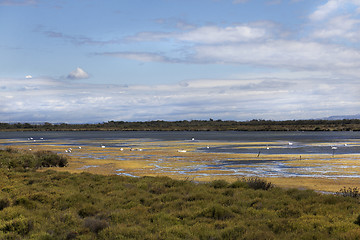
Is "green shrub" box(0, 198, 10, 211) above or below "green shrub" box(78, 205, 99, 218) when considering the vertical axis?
above

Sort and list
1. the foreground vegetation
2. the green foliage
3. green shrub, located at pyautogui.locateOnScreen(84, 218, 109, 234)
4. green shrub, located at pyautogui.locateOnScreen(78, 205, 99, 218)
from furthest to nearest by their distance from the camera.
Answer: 1. the green foliage
2. green shrub, located at pyautogui.locateOnScreen(78, 205, 99, 218)
3. green shrub, located at pyautogui.locateOnScreen(84, 218, 109, 234)
4. the foreground vegetation

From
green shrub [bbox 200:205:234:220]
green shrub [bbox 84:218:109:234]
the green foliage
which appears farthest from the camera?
the green foliage

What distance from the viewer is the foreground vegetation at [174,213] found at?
895 cm

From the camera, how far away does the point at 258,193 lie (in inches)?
547

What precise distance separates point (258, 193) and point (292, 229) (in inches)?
182

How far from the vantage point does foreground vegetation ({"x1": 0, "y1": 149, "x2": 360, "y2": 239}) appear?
8953mm

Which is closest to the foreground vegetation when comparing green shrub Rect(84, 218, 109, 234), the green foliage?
green shrub Rect(84, 218, 109, 234)

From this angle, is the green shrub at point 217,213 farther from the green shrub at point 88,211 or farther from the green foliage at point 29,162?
the green foliage at point 29,162

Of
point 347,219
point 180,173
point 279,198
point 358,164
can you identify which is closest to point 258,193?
point 279,198

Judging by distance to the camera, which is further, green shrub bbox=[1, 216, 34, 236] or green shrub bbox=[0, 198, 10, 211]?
green shrub bbox=[0, 198, 10, 211]

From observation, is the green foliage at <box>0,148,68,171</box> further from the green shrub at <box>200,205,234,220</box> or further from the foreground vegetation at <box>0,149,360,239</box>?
the green shrub at <box>200,205,234,220</box>

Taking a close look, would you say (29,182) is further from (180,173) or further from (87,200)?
(180,173)

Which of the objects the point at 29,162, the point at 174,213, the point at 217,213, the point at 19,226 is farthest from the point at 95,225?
the point at 29,162

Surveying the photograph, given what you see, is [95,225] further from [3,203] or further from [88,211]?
[3,203]
